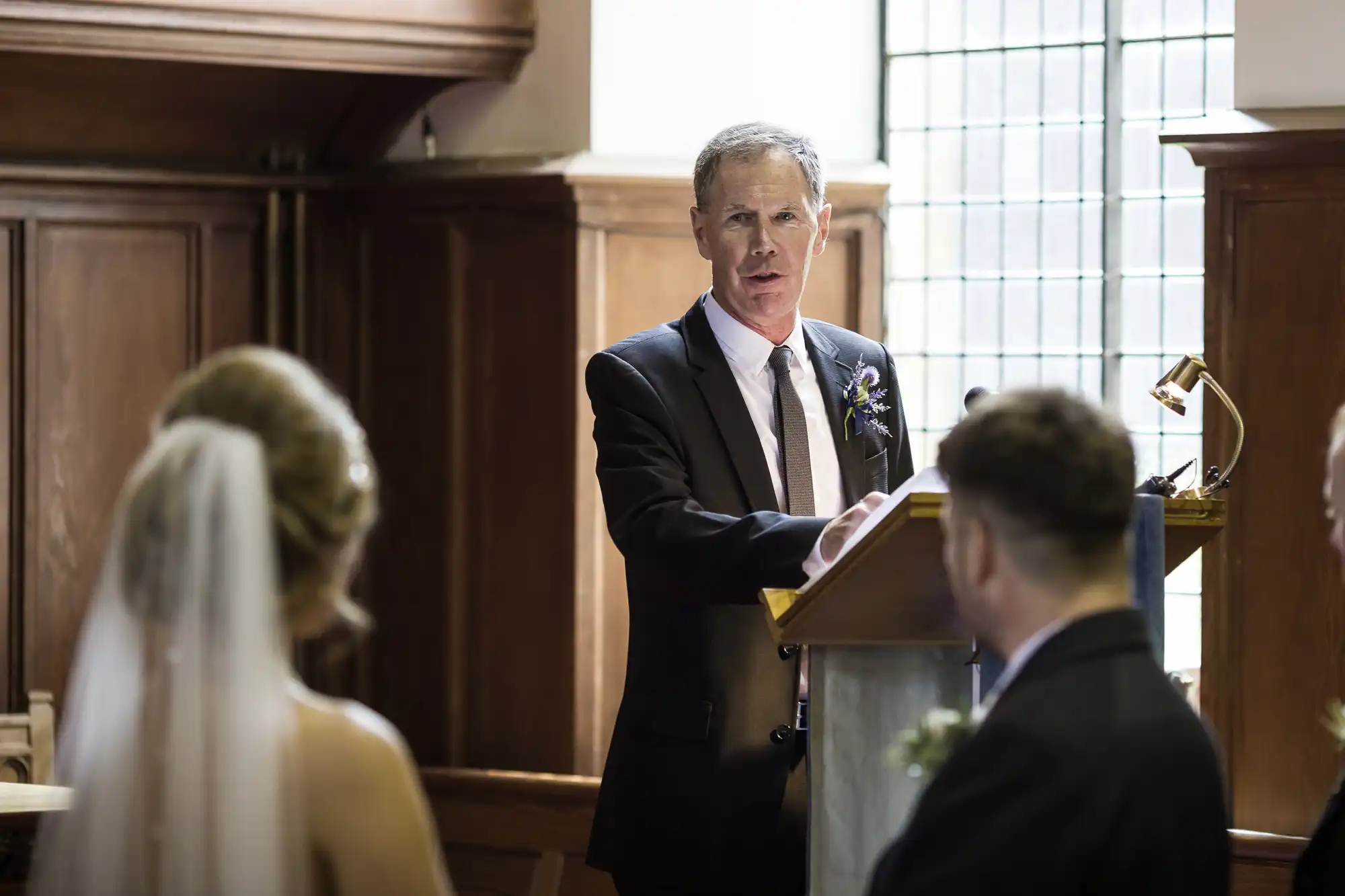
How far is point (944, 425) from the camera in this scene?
626 cm

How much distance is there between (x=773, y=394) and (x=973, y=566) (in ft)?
5.39

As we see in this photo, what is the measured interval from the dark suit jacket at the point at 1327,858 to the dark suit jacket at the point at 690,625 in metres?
1.20

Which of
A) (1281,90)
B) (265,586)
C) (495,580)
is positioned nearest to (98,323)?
(495,580)

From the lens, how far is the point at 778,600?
9.52 ft

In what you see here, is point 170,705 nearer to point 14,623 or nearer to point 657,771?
point 657,771

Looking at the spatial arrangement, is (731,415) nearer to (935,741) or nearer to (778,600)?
(778,600)

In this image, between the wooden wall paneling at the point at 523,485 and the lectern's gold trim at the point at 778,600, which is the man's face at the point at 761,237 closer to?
the lectern's gold trim at the point at 778,600

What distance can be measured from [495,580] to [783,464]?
2.66 meters

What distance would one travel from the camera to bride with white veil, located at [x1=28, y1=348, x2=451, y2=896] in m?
1.90

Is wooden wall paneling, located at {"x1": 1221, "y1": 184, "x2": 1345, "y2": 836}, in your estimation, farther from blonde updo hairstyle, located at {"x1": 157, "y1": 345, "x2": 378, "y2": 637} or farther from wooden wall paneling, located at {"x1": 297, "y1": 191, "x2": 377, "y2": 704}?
blonde updo hairstyle, located at {"x1": 157, "y1": 345, "x2": 378, "y2": 637}

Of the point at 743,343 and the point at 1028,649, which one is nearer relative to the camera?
the point at 1028,649

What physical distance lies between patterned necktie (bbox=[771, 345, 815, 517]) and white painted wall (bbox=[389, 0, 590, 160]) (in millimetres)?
2329

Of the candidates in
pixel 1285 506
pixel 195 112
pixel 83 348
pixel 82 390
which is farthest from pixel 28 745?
pixel 1285 506

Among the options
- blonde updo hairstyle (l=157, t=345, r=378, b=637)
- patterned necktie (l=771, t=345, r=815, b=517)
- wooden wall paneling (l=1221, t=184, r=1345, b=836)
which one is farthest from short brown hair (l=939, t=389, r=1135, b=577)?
wooden wall paneling (l=1221, t=184, r=1345, b=836)
